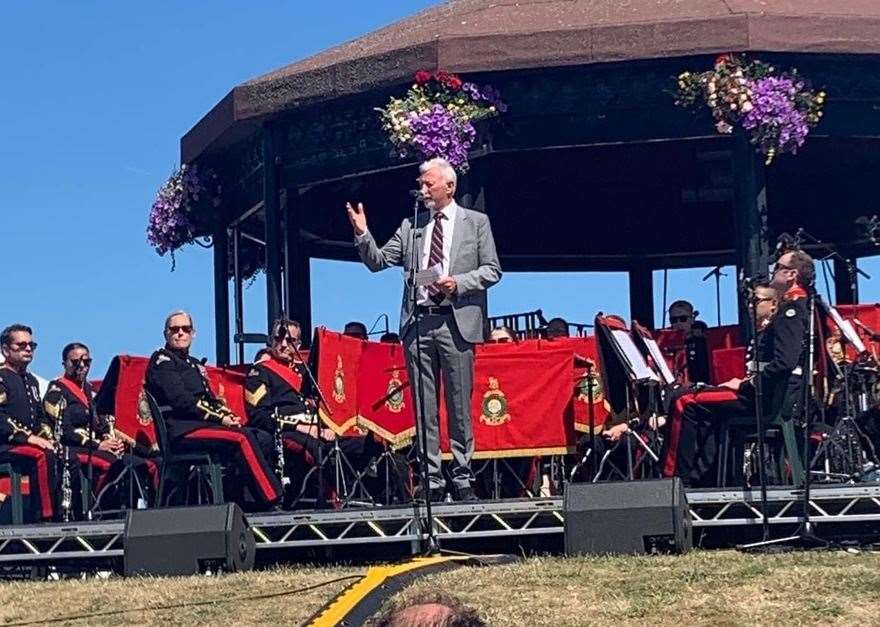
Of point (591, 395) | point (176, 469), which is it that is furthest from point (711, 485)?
point (176, 469)

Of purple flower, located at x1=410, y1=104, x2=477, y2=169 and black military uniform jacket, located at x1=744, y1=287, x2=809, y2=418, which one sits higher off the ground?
purple flower, located at x1=410, y1=104, x2=477, y2=169

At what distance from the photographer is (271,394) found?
13859 mm

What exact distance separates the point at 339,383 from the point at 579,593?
465 cm

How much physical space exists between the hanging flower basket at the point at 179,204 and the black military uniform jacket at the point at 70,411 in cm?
426

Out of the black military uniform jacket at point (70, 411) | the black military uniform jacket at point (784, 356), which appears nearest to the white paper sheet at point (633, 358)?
the black military uniform jacket at point (784, 356)

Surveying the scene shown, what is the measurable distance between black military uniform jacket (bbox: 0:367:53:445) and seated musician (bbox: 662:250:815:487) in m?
4.71

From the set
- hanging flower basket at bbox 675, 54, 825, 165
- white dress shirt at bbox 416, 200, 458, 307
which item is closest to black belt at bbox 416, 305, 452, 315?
white dress shirt at bbox 416, 200, 458, 307

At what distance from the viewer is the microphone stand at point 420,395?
1109 cm

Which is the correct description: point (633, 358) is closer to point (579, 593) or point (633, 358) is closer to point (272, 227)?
point (579, 593)

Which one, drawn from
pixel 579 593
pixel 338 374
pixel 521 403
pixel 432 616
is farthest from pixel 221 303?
pixel 432 616

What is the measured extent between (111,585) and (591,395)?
3772mm

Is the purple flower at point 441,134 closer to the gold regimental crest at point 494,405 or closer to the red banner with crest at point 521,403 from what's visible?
the red banner with crest at point 521,403

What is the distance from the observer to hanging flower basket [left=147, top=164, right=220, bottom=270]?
18266mm

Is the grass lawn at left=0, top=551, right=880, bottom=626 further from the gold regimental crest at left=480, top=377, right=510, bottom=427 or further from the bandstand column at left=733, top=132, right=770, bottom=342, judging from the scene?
the bandstand column at left=733, top=132, right=770, bottom=342
